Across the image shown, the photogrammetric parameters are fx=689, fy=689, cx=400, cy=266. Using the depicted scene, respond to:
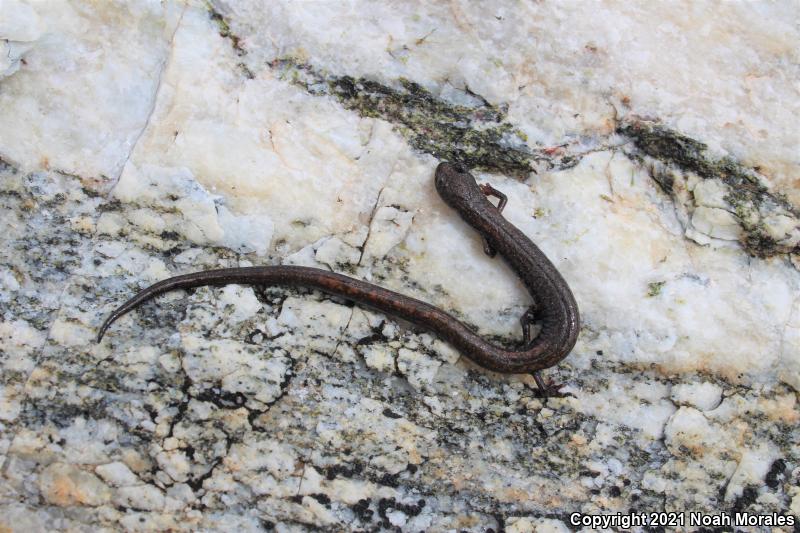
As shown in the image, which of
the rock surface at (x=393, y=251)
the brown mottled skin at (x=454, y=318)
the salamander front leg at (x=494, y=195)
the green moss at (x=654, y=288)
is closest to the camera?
the rock surface at (x=393, y=251)

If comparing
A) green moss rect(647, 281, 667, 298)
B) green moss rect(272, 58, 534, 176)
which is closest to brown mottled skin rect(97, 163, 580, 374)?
green moss rect(272, 58, 534, 176)

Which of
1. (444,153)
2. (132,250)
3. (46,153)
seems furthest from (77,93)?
(444,153)

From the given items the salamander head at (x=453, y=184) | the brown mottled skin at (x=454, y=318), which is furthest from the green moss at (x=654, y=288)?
the salamander head at (x=453, y=184)

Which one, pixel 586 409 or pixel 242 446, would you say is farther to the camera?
pixel 586 409

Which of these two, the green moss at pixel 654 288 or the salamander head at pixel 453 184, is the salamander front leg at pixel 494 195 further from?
the green moss at pixel 654 288

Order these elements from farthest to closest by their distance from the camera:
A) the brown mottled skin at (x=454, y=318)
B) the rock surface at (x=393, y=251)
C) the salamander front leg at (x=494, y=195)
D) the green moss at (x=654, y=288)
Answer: the salamander front leg at (x=494, y=195)
the green moss at (x=654, y=288)
the brown mottled skin at (x=454, y=318)
the rock surface at (x=393, y=251)

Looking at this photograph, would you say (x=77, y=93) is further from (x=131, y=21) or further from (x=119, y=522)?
(x=119, y=522)

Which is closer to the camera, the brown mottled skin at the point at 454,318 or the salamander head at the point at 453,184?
the brown mottled skin at the point at 454,318
